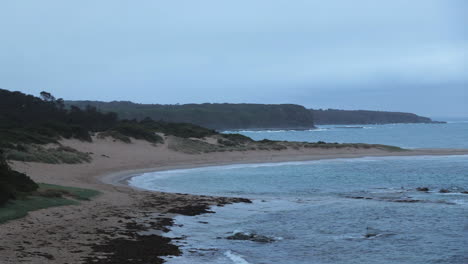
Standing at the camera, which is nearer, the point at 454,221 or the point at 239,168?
the point at 454,221

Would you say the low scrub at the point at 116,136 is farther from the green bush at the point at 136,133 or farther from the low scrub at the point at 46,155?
the low scrub at the point at 46,155

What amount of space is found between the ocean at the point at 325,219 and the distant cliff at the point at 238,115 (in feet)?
360

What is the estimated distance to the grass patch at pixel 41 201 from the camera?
42.6 ft

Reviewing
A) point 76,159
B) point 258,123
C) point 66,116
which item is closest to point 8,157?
point 76,159

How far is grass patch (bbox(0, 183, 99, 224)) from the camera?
12977 mm

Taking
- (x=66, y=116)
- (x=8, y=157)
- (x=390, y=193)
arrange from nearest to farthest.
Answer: (x=390, y=193) → (x=8, y=157) → (x=66, y=116)

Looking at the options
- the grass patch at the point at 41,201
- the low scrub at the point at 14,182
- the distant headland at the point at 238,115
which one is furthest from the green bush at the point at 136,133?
the distant headland at the point at 238,115

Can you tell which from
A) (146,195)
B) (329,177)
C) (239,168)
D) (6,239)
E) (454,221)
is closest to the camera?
(6,239)

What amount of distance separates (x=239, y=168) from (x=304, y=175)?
6.00m

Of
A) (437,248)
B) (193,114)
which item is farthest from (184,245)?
(193,114)

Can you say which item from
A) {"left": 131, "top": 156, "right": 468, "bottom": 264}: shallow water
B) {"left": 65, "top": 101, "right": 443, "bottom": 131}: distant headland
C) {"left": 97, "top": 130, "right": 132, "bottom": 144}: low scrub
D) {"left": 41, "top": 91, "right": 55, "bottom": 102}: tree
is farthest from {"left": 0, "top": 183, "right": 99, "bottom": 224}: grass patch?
{"left": 65, "top": 101, "right": 443, "bottom": 131}: distant headland

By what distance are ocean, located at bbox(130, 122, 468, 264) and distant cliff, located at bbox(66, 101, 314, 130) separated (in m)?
110

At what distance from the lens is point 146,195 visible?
20000 millimetres

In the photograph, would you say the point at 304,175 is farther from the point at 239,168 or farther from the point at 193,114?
the point at 193,114
